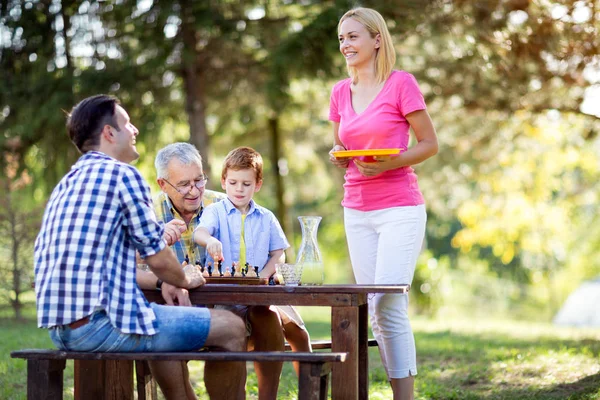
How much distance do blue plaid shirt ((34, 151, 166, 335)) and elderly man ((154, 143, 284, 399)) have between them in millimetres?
738

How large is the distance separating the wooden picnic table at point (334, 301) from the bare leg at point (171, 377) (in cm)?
31

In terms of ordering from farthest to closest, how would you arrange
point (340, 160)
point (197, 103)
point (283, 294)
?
point (197, 103) → point (340, 160) → point (283, 294)

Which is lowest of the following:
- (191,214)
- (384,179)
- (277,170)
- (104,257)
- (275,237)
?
(104,257)

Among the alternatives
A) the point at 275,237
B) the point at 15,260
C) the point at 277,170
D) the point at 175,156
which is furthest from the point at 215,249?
the point at 277,170

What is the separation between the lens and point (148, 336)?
3.17 metres

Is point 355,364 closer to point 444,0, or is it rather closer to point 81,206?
point 81,206

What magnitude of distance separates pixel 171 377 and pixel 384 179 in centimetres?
139

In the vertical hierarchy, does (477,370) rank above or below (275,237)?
below

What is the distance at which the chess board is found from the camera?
364 cm

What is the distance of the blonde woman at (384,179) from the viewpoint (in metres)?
3.86

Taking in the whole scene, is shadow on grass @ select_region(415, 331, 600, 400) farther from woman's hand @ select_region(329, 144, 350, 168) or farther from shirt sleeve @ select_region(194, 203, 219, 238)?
shirt sleeve @ select_region(194, 203, 219, 238)

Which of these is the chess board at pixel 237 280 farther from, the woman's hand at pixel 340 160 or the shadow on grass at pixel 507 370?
the shadow on grass at pixel 507 370

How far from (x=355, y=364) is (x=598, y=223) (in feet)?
96.3

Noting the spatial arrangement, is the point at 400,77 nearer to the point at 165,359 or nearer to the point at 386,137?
the point at 386,137
